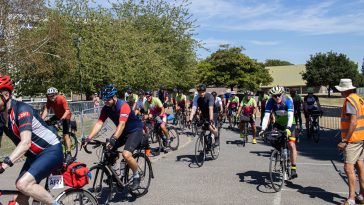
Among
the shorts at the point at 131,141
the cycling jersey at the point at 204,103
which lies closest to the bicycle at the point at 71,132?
the cycling jersey at the point at 204,103

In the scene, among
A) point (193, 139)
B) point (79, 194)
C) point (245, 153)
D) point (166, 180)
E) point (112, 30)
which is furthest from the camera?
point (112, 30)

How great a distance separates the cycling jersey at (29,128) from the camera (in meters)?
4.05

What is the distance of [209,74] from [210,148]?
71.3 m

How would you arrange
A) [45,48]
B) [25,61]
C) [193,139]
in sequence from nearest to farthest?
[193,139] < [25,61] < [45,48]

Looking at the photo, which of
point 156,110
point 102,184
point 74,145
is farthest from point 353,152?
point 74,145

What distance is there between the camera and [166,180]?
818 centimetres

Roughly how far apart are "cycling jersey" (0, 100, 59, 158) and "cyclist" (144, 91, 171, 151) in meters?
7.30

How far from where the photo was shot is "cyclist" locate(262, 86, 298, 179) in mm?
7715

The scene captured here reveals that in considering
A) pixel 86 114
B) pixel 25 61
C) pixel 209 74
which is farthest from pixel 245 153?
pixel 209 74

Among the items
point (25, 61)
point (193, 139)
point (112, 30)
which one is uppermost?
point (112, 30)

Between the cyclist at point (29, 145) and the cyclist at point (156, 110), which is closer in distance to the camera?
the cyclist at point (29, 145)

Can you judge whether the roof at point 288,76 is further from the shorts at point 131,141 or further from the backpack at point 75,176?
the backpack at point 75,176

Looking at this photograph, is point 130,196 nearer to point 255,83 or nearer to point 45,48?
point 45,48

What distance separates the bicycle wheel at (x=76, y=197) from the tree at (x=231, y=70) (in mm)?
75505
